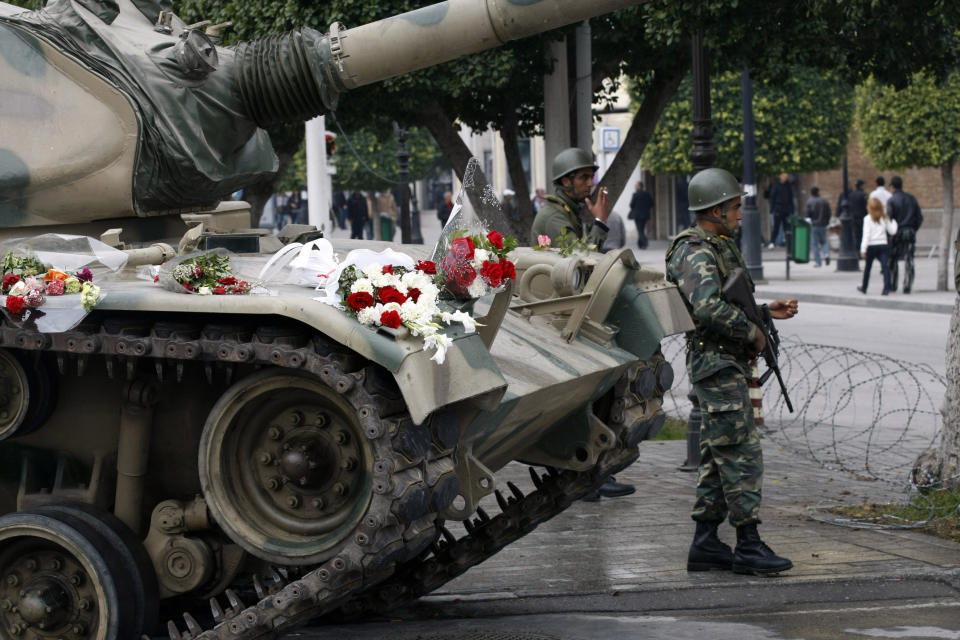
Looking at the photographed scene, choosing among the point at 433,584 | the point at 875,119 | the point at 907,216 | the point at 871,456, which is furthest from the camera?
the point at 875,119

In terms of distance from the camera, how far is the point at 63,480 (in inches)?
277

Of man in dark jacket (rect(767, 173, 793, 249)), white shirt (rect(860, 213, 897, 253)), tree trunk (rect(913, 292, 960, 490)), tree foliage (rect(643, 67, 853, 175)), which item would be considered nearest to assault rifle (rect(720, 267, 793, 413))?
tree trunk (rect(913, 292, 960, 490))

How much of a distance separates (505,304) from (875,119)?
69.4 feet

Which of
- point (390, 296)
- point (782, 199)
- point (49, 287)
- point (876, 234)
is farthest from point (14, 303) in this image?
point (782, 199)

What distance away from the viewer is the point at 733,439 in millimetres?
7766

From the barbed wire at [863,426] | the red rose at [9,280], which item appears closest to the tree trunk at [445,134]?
the barbed wire at [863,426]

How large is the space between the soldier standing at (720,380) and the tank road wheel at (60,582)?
311cm

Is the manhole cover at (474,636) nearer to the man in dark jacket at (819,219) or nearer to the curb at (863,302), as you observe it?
the curb at (863,302)

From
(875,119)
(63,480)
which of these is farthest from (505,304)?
(875,119)

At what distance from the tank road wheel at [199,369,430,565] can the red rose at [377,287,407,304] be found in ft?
1.48

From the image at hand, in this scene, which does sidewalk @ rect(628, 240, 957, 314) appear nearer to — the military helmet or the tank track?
the military helmet

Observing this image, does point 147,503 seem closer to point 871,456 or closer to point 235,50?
point 235,50

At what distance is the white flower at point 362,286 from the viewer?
5824 mm

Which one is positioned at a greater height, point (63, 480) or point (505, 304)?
point (505, 304)
